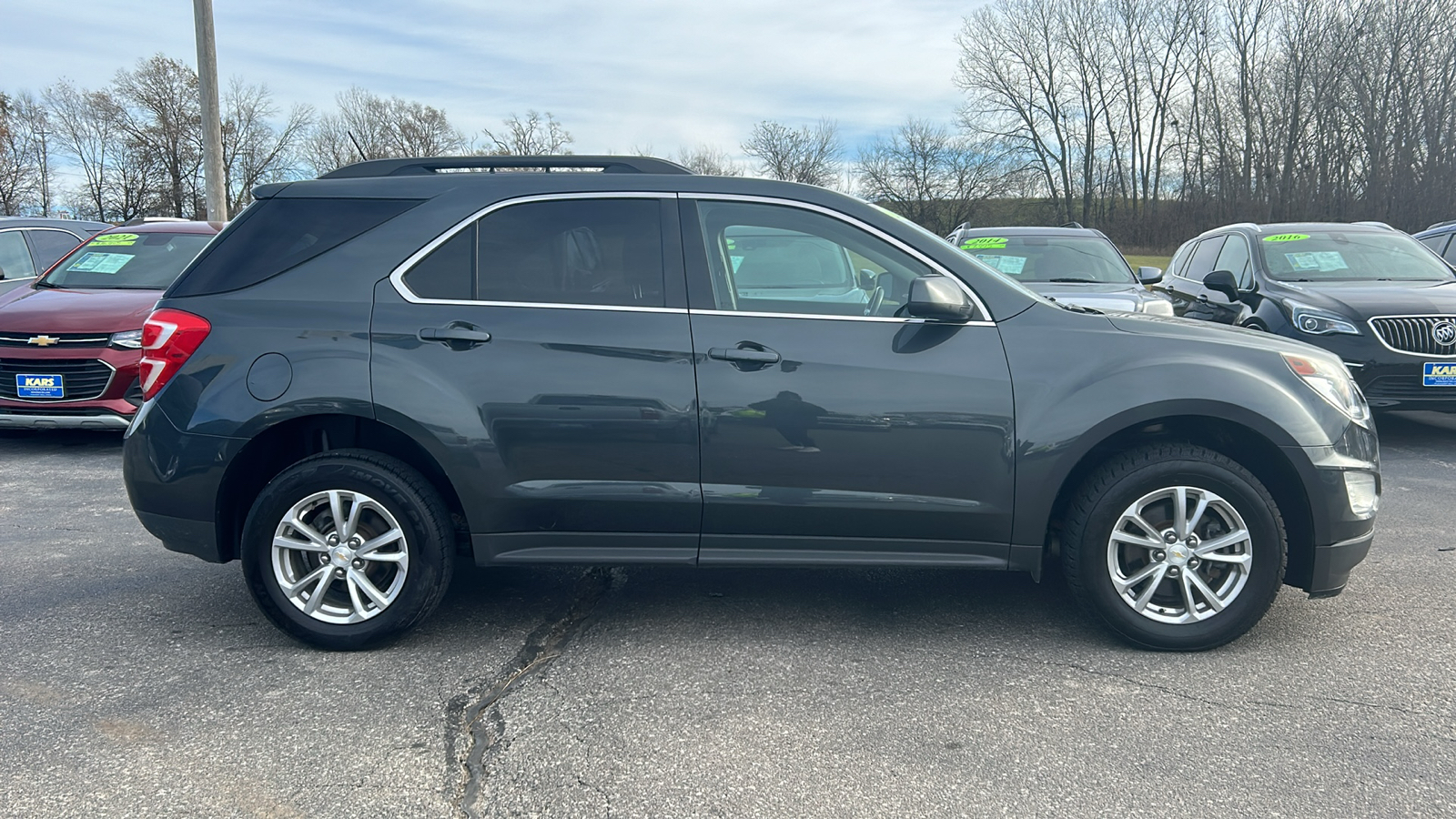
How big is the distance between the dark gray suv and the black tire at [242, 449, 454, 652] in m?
0.01

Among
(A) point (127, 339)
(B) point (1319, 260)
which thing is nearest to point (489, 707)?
(A) point (127, 339)

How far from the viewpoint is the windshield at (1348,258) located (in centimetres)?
861

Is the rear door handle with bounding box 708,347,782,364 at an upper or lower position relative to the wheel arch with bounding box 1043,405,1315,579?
upper

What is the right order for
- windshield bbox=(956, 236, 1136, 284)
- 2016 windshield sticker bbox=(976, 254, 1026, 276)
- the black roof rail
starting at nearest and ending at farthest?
the black roof rail
windshield bbox=(956, 236, 1136, 284)
2016 windshield sticker bbox=(976, 254, 1026, 276)

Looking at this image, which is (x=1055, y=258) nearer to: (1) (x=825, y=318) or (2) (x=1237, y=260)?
(2) (x=1237, y=260)

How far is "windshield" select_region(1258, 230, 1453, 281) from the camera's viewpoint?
28.2 ft

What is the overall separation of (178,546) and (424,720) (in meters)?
1.42

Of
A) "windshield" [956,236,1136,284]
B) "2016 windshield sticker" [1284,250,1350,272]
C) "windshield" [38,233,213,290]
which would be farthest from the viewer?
"windshield" [956,236,1136,284]

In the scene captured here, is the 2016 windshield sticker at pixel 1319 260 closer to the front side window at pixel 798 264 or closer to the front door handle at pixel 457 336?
the front side window at pixel 798 264

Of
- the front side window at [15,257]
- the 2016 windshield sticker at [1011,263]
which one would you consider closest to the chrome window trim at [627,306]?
the 2016 windshield sticker at [1011,263]

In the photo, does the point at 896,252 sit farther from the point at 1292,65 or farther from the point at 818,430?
the point at 1292,65

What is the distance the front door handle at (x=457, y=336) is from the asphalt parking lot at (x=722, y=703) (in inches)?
45.0

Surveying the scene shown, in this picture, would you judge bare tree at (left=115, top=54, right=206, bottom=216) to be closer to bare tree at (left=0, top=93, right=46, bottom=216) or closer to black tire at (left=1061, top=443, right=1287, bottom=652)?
bare tree at (left=0, top=93, right=46, bottom=216)

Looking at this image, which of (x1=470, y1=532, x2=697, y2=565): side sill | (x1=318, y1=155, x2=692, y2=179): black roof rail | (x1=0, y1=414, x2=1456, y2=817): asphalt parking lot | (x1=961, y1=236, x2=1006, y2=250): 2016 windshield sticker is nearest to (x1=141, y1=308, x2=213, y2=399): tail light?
(x1=318, y1=155, x2=692, y2=179): black roof rail
